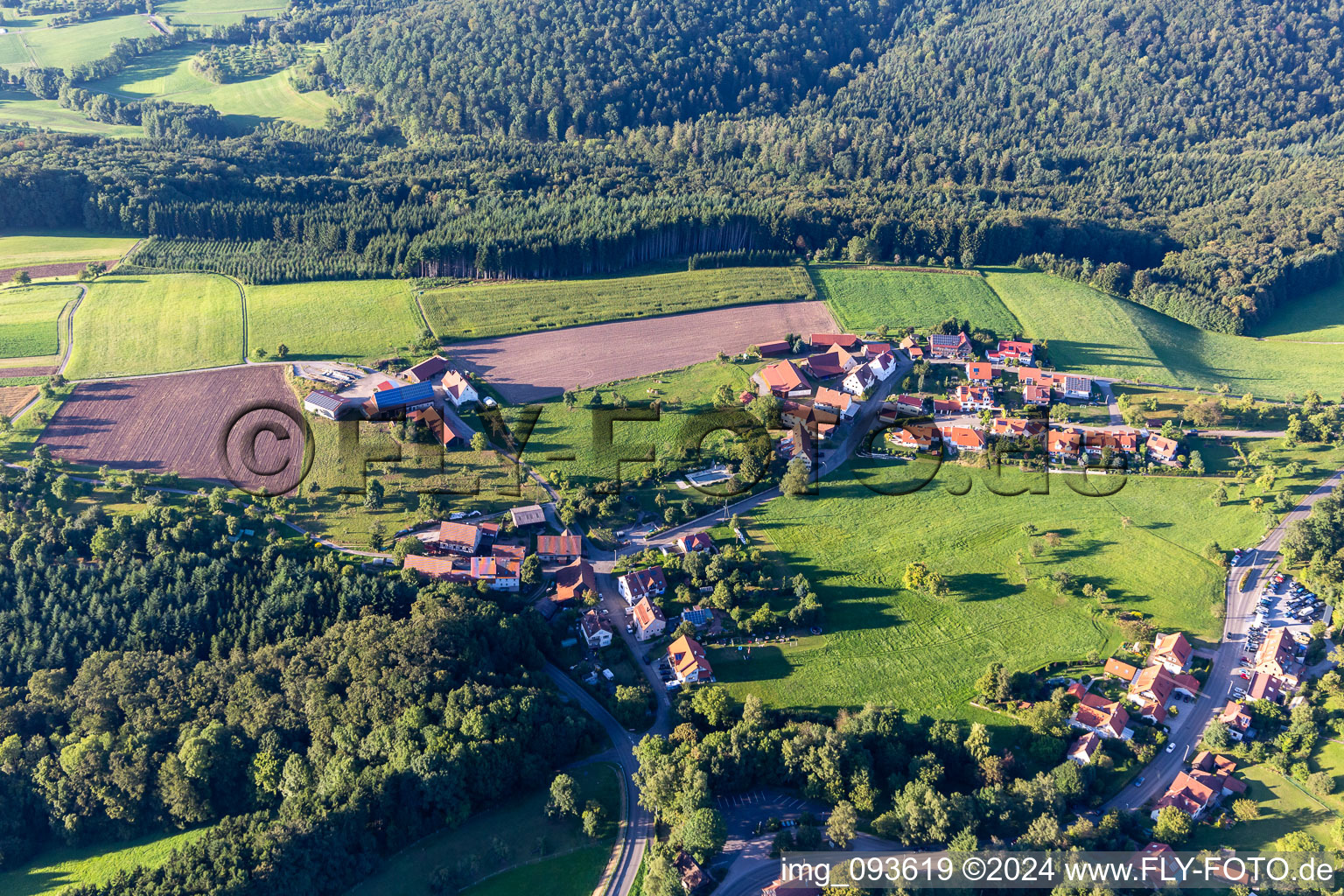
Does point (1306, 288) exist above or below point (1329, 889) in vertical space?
above

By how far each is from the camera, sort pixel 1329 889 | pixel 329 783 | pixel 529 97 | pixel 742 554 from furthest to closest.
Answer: pixel 529 97
pixel 742 554
pixel 329 783
pixel 1329 889

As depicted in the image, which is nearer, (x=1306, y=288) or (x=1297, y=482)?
(x=1297, y=482)

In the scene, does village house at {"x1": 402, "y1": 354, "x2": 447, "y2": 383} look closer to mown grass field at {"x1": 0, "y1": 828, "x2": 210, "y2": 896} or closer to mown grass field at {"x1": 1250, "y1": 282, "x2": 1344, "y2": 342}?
mown grass field at {"x1": 0, "y1": 828, "x2": 210, "y2": 896}

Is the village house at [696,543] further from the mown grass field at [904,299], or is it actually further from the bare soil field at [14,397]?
the bare soil field at [14,397]

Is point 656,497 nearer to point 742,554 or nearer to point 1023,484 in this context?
point 742,554

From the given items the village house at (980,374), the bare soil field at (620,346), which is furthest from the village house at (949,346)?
the bare soil field at (620,346)

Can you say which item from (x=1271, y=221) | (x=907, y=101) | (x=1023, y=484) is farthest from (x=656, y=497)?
(x=907, y=101)

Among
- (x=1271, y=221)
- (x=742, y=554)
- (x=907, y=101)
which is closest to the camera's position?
(x=742, y=554)
